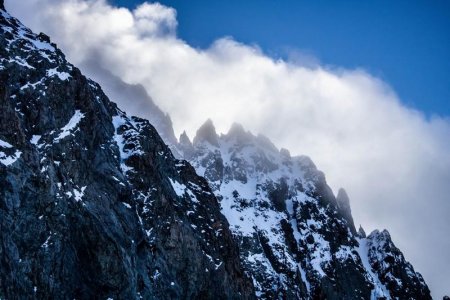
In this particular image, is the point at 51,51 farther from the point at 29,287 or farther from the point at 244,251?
the point at 244,251

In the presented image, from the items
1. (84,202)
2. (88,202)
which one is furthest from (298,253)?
(84,202)

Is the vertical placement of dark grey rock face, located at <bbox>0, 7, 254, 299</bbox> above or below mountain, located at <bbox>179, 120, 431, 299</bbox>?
below

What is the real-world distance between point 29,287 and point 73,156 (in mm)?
21590

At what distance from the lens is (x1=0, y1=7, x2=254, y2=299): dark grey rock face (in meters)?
63.8

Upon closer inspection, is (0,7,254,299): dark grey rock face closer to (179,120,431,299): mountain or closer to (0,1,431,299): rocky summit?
(0,1,431,299): rocky summit

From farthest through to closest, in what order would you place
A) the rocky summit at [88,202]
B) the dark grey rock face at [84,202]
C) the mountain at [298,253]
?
the mountain at [298,253] < the rocky summit at [88,202] < the dark grey rock face at [84,202]

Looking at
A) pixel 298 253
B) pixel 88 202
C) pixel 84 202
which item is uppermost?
pixel 298 253

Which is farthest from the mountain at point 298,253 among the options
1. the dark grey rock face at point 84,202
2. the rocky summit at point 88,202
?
the dark grey rock face at point 84,202

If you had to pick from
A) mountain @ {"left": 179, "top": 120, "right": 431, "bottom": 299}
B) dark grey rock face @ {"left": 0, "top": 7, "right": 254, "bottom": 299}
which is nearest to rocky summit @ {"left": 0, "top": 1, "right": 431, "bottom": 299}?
dark grey rock face @ {"left": 0, "top": 7, "right": 254, "bottom": 299}

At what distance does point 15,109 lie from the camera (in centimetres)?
7388

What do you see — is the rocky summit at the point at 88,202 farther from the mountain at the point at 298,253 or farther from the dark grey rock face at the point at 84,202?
the mountain at the point at 298,253

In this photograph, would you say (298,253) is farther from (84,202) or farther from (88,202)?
(84,202)

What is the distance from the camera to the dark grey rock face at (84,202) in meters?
63.8

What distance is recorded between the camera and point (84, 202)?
73.7 m
